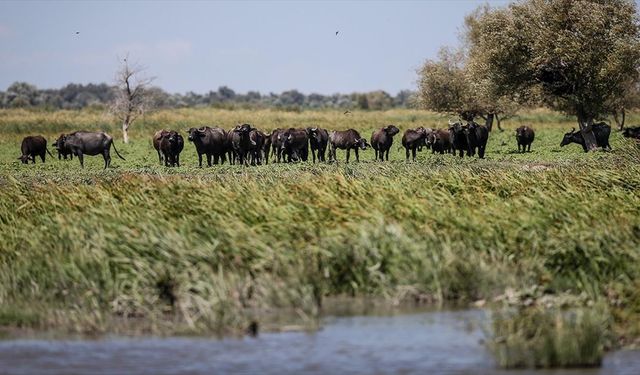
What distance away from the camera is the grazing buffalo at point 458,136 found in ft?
168

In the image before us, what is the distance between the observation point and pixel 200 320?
15727 millimetres

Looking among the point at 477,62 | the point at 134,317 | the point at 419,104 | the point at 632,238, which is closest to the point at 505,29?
the point at 477,62

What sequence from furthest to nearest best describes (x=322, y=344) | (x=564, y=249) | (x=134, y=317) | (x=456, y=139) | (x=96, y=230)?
(x=456, y=139) → (x=96, y=230) → (x=564, y=249) → (x=134, y=317) → (x=322, y=344)

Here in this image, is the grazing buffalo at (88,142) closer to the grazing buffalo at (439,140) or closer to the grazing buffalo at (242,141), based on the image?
the grazing buffalo at (242,141)

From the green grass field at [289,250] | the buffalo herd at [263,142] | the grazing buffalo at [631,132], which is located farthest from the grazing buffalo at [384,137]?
the green grass field at [289,250]

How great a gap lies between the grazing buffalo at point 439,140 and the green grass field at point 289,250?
3020cm

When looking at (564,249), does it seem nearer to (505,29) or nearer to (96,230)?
(96,230)

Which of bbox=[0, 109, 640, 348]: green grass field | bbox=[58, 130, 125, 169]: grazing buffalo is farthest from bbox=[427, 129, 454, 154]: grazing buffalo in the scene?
bbox=[0, 109, 640, 348]: green grass field

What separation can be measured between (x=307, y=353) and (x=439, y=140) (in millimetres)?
40964

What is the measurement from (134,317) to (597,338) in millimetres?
7340

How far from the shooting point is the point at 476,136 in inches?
1976

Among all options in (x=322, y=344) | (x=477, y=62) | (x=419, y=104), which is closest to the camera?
(x=322, y=344)

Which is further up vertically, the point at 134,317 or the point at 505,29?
the point at 505,29

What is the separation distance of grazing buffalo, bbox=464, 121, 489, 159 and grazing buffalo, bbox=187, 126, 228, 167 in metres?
11.7
